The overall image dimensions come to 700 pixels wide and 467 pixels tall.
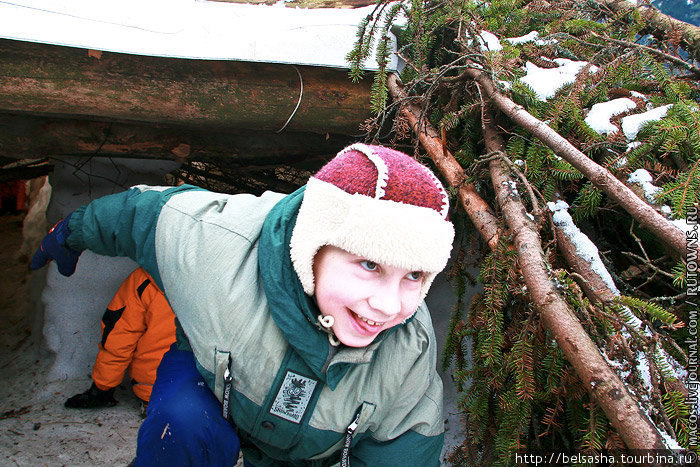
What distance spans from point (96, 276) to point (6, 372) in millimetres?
703

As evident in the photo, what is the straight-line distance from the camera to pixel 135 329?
235cm

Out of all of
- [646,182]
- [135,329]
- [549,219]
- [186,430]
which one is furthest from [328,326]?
[135,329]

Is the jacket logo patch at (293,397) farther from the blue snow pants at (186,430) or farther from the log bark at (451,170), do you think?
the log bark at (451,170)

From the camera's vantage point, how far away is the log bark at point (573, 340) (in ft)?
2.99

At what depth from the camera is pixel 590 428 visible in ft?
3.53

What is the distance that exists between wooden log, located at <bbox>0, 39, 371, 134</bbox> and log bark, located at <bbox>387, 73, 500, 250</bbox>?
244 millimetres

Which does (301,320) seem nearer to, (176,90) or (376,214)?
(376,214)

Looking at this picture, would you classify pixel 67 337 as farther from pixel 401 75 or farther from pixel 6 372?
pixel 401 75

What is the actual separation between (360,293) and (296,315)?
226 millimetres

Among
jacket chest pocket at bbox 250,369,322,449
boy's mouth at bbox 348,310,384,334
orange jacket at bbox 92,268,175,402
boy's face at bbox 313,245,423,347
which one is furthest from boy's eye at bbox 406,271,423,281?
orange jacket at bbox 92,268,175,402

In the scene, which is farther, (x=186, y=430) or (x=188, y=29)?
(x=188, y=29)

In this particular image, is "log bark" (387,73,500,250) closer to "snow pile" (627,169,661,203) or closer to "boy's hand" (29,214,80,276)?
"snow pile" (627,169,661,203)

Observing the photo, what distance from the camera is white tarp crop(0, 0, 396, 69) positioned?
1608 millimetres

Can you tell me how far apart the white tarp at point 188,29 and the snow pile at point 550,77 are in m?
0.56
